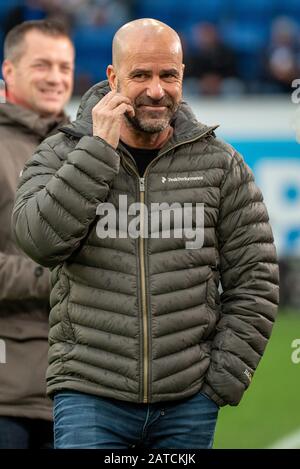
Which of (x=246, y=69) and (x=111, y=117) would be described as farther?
(x=246, y=69)

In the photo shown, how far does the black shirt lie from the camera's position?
4.19 meters

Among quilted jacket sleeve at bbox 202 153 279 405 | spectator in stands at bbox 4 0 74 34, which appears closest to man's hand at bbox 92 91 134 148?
quilted jacket sleeve at bbox 202 153 279 405

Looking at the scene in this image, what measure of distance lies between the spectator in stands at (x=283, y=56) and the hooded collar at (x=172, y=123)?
31.9 ft

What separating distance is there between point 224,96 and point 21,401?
9402mm

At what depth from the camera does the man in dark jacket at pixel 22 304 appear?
497 cm

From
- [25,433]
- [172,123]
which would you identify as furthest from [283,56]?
[172,123]

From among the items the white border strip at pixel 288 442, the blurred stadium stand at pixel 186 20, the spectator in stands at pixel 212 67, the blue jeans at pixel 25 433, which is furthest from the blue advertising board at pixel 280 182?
the blue jeans at pixel 25 433

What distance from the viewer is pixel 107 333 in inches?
159

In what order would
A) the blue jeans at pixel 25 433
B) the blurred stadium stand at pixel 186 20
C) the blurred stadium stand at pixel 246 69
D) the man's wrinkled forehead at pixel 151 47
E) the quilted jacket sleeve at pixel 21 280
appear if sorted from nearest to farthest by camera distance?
the man's wrinkled forehead at pixel 151 47 < the blue jeans at pixel 25 433 < the quilted jacket sleeve at pixel 21 280 < the blurred stadium stand at pixel 246 69 < the blurred stadium stand at pixel 186 20

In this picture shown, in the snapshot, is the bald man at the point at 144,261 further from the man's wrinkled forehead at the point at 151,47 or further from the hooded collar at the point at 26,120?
the hooded collar at the point at 26,120

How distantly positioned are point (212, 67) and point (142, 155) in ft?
34.3

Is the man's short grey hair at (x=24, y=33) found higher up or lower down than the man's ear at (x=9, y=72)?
higher up

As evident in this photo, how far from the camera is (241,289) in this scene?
4.22 m

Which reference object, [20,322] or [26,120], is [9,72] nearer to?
[26,120]
